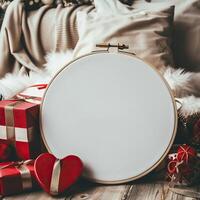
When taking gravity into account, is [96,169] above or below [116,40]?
below

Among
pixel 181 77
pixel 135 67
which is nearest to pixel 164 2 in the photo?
pixel 181 77

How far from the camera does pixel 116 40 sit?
1434 mm

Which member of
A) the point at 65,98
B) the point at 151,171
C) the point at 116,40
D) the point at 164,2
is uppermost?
the point at 164,2

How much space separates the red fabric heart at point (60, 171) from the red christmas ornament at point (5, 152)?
17 cm

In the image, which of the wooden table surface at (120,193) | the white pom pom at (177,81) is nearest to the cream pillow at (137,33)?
the white pom pom at (177,81)

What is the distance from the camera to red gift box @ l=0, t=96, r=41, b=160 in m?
Result: 1.21

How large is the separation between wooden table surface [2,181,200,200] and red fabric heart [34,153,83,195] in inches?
1.2

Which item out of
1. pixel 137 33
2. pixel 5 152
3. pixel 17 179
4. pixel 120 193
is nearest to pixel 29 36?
pixel 137 33

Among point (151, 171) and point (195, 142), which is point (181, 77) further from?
point (151, 171)

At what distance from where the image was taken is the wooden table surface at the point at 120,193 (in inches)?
43.5

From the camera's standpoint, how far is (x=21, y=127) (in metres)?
1.22

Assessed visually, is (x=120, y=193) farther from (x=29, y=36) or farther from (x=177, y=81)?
(x=29, y=36)

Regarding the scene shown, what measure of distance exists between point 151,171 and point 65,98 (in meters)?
0.34

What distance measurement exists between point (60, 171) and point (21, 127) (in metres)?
0.20
